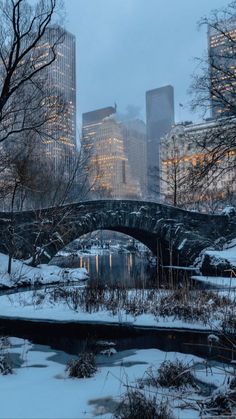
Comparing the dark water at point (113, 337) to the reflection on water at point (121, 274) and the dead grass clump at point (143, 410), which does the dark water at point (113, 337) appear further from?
the dead grass clump at point (143, 410)

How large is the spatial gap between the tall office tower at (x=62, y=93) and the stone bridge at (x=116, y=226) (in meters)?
3.81

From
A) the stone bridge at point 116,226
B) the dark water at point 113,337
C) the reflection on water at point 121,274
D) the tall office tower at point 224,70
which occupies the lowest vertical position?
the dark water at point 113,337

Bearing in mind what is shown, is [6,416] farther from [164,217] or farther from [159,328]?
[164,217]

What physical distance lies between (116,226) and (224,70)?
14.3 meters

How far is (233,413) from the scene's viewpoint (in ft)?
12.3

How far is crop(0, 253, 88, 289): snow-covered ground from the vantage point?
1695 cm

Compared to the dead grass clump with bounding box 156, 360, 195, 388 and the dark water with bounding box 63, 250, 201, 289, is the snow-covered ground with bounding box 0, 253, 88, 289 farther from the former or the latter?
the dead grass clump with bounding box 156, 360, 195, 388

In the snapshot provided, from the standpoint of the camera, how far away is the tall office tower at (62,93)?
16219 millimetres

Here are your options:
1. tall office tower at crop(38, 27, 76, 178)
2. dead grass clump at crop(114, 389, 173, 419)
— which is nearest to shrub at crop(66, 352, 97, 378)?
dead grass clump at crop(114, 389, 173, 419)

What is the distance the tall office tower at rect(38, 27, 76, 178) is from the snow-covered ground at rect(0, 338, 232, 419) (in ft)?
36.2

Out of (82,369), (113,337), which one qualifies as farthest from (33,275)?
(82,369)

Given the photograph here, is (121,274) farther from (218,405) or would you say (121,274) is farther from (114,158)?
(114,158)

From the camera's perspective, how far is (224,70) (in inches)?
527

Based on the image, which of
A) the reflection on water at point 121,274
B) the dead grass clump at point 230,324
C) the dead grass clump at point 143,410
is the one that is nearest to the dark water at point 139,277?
the reflection on water at point 121,274
